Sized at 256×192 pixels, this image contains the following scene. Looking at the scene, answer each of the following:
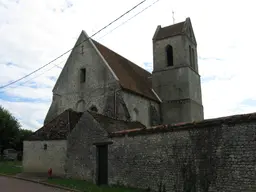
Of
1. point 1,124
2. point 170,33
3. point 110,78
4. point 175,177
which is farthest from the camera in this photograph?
point 1,124

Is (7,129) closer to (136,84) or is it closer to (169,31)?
(136,84)

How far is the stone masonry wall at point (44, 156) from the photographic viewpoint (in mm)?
18453

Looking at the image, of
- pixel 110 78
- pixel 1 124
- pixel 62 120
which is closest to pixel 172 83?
pixel 110 78

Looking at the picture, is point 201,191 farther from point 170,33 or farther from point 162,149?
point 170,33

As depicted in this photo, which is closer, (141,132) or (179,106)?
(141,132)

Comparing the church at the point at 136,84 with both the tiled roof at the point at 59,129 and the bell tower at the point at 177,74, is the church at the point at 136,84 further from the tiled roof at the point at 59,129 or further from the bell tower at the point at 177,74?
the tiled roof at the point at 59,129

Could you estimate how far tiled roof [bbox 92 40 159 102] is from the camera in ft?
75.4

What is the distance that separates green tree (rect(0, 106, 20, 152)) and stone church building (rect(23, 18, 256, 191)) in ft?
49.3

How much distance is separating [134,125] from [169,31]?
1505 cm

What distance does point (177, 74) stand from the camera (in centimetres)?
2791

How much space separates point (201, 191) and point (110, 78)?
12.7 metres

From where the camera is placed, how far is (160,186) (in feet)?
41.1

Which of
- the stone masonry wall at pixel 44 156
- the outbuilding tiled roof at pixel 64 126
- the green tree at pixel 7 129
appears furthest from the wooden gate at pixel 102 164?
the green tree at pixel 7 129

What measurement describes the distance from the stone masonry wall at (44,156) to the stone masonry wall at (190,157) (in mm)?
4940
